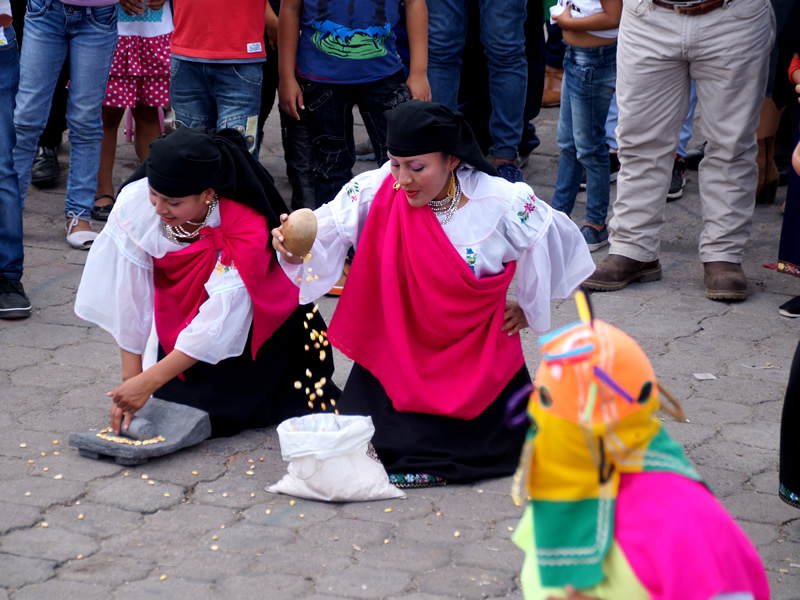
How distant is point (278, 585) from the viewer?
9.19 ft

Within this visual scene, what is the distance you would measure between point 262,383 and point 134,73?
272 centimetres

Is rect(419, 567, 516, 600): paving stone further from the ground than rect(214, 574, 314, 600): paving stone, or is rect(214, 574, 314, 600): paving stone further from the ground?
rect(214, 574, 314, 600): paving stone

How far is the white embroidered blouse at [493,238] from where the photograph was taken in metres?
3.46

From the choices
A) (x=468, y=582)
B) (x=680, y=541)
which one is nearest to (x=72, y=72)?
(x=468, y=582)

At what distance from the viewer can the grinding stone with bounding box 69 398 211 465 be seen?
3.43 metres

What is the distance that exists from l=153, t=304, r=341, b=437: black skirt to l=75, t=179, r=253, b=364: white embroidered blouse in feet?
0.71

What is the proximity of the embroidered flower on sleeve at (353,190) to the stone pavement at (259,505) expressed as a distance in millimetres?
908

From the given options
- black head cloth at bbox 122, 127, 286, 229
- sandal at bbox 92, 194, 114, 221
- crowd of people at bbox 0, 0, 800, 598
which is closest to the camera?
black head cloth at bbox 122, 127, 286, 229

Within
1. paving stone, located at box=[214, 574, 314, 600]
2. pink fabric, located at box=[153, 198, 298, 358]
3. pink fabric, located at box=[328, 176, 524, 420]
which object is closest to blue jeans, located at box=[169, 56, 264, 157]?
pink fabric, located at box=[153, 198, 298, 358]

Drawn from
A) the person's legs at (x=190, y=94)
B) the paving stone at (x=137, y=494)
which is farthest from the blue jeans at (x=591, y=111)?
the paving stone at (x=137, y=494)

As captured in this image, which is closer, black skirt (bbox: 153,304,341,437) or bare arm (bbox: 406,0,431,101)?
black skirt (bbox: 153,304,341,437)

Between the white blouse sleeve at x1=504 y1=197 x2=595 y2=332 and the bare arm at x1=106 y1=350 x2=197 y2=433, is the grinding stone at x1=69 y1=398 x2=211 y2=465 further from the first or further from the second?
the white blouse sleeve at x1=504 y1=197 x2=595 y2=332

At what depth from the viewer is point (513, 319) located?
11.6 ft

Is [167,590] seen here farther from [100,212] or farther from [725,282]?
[100,212]
